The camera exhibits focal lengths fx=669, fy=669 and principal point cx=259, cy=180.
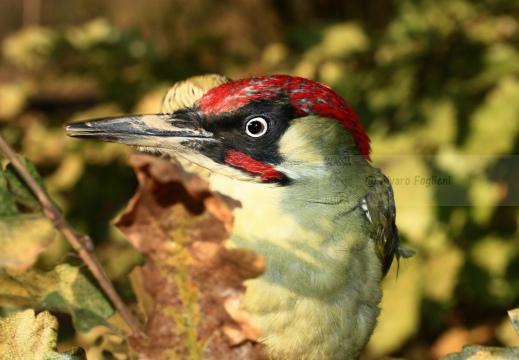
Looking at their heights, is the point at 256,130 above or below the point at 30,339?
above

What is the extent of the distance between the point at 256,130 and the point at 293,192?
0.44ft

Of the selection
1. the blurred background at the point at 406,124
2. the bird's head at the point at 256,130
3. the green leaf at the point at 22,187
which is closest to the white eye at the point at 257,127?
the bird's head at the point at 256,130

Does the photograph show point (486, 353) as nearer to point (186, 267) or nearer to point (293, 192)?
point (186, 267)

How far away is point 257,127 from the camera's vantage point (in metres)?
1.23

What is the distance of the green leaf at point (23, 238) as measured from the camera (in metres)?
0.76

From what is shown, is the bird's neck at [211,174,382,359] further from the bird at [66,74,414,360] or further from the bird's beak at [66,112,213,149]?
the bird's beak at [66,112,213,149]

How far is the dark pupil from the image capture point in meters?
1.22

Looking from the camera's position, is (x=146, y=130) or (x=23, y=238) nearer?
(x=23, y=238)

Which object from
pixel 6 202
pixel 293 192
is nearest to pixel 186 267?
pixel 6 202

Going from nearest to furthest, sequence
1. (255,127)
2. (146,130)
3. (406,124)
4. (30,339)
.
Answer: (30,339)
(146,130)
(255,127)
(406,124)

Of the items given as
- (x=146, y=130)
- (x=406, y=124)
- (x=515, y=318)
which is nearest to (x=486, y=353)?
(x=515, y=318)

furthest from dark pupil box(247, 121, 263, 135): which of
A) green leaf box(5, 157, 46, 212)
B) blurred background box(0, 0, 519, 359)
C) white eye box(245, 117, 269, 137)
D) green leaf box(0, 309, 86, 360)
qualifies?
blurred background box(0, 0, 519, 359)

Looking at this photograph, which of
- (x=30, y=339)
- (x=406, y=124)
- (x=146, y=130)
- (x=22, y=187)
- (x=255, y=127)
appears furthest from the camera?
(x=406, y=124)

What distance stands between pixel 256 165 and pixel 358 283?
0.29 meters
